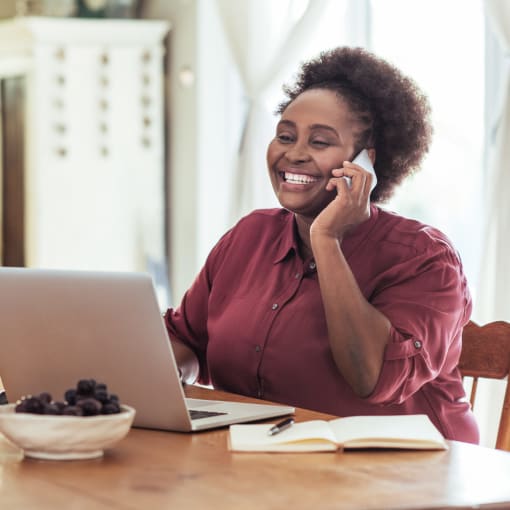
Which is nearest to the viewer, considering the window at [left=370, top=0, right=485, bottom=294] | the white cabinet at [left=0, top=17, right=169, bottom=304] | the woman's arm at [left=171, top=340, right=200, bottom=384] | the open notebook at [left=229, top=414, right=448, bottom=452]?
the open notebook at [left=229, top=414, right=448, bottom=452]

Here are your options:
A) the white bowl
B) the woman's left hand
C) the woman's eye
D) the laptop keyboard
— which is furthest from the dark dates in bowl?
the woman's eye

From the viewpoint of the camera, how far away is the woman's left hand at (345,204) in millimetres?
1887

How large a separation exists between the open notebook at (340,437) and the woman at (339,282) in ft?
1.18

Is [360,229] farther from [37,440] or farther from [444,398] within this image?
[37,440]

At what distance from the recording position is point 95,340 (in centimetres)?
141

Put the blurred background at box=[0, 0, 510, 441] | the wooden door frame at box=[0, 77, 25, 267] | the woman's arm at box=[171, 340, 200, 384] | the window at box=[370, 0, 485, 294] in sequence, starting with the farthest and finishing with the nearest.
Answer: the wooden door frame at box=[0, 77, 25, 267] < the blurred background at box=[0, 0, 510, 441] < the window at box=[370, 0, 485, 294] < the woman's arm at box=[171, 340, 200, 384]

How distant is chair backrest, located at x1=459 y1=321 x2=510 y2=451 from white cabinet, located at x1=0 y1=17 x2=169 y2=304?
338cm

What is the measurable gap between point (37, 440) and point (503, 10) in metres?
2.30

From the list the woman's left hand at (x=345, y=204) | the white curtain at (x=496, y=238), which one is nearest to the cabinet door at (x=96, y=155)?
the white curtain at (x=496, y=238)

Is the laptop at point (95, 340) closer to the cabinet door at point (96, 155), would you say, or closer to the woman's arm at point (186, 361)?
the woman's arm at point (186, 361)

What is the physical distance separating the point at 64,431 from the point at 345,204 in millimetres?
855

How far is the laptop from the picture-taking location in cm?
136

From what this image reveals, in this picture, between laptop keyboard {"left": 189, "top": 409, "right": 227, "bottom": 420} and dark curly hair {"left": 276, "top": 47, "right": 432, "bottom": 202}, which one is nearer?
laptop keyboard {"left": 189, "top": 409, "right": 227, "bottom": 420}

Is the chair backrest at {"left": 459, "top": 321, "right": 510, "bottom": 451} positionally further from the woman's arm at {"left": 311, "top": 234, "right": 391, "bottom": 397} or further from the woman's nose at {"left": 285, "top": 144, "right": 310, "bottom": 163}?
the woman's nose at {"left": 285, "top": 144, "right": 310, "bottom": 163}
